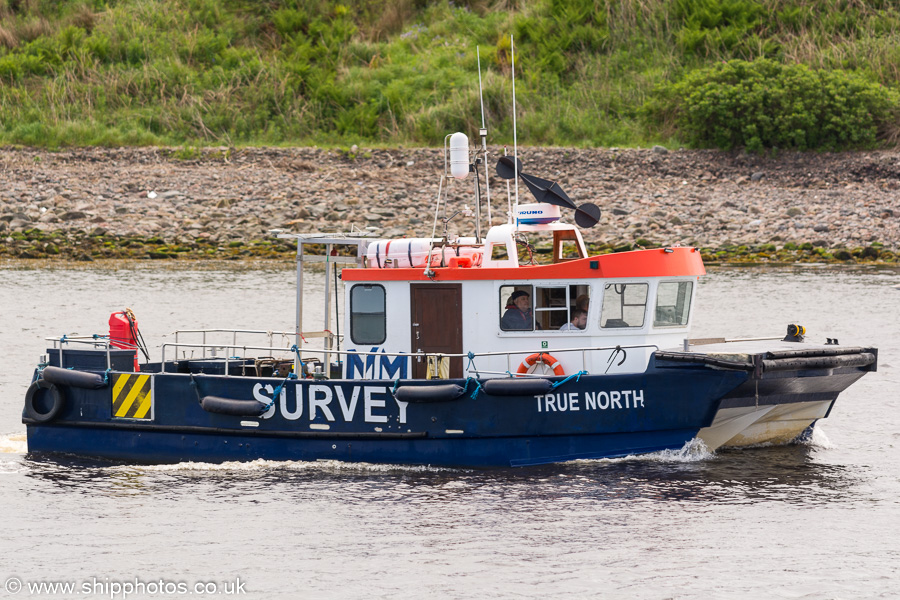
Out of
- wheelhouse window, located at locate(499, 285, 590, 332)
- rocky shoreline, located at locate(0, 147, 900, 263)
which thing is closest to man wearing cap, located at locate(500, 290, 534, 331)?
wheelhouse window, located at locate(499, 285, 590, 332)

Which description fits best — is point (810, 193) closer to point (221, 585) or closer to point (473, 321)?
point (473, 321)

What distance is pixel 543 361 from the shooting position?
12766 millimetres

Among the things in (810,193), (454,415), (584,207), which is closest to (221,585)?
(454,415)

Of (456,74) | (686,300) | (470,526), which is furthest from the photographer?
(456,74)

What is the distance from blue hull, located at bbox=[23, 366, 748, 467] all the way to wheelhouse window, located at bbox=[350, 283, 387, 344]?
0.82 meters

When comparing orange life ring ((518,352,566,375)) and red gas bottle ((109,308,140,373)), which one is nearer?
orange life ring ((518,352,566,375))

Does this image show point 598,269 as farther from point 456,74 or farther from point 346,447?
point 456,74

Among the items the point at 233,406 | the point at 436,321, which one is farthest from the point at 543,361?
the point at 233,406

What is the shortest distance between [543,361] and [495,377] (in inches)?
21.8

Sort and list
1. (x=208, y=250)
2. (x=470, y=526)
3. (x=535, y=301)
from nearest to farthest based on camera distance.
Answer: (x=470, y=526)
(x=535, y=301)
(x=208, y=250)

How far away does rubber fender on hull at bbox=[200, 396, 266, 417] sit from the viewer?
43.0ft

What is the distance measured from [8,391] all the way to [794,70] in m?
27.2

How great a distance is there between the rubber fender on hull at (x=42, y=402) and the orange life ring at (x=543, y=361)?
5476 mm

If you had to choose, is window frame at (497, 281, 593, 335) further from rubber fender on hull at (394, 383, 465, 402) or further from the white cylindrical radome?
the white cylindrical radome
